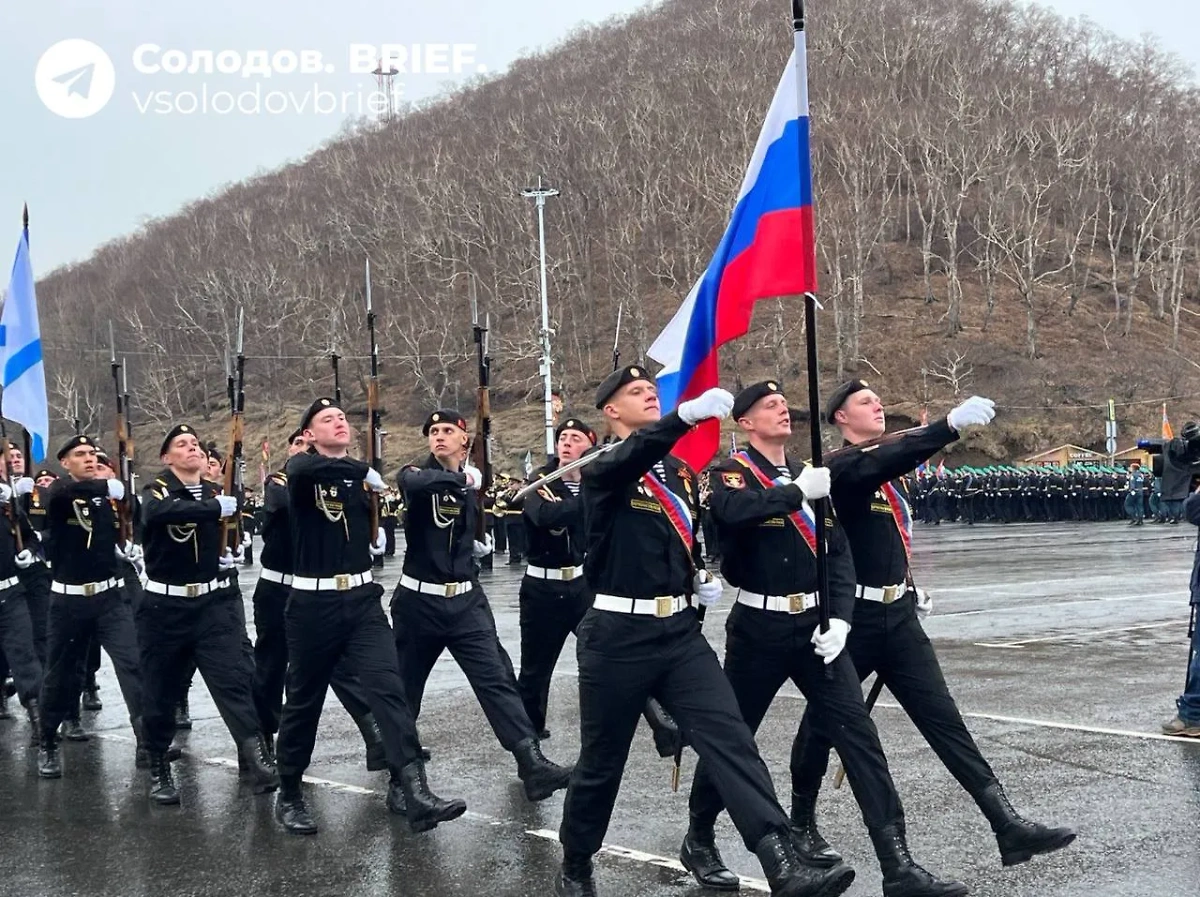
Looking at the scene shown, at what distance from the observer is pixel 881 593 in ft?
21.2

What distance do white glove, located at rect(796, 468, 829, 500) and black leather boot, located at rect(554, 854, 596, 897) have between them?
1.62 meters

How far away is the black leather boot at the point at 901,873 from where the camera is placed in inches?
220

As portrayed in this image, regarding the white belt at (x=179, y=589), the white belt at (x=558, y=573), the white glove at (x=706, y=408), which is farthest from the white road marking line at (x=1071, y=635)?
the white glove at (x=706, y=408)

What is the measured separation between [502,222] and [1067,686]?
63014 mm

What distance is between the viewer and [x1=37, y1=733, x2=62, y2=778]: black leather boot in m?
9.00

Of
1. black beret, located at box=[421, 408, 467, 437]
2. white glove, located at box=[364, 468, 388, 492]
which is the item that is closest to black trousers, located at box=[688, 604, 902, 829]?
white glove, located at box=[364, 468, 388, 492]

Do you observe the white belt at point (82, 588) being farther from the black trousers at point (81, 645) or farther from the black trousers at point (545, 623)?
the black trousers at point (545, 623)

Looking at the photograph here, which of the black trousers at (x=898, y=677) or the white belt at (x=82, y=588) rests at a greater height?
the white belt at (x=82, y=588)

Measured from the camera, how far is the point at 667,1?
10969 centimetres

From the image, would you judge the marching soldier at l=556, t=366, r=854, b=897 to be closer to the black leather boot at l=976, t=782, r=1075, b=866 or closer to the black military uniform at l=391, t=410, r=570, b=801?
the black leather boot at l=976, t=782, r=1075, b=866

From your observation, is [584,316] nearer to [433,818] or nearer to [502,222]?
[502,222]

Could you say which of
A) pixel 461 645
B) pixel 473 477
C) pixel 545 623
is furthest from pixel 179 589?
pixel 545 623

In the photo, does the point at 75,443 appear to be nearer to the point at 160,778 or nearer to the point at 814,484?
the point at 160,778

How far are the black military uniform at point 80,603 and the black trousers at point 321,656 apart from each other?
6.91 ft
